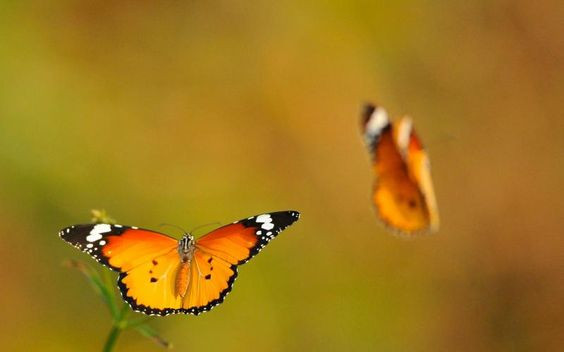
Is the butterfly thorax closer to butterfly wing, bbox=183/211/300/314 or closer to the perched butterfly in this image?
butterfly wing, bbox=183/211/300/314

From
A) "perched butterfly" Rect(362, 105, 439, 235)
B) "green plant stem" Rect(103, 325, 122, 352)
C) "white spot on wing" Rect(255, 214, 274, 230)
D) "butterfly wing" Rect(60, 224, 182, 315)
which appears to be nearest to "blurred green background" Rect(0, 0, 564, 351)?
"perched butterfly" Rect(362, 105, 439, 235)

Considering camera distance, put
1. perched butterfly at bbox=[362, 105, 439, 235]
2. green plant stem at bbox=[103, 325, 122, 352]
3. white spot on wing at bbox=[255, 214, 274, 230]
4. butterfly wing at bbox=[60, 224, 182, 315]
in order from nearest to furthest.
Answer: green plant stem at bbox=[103, 325, 122, 352] → butterfly wing at bbox=[60, 224, 182, 315] → white spot on wing at bbox=[255, 214, 274, 230] → perched butterfly at bbox=[362, 105, 439, 235]

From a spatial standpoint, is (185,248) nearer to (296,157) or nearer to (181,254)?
(181,254)

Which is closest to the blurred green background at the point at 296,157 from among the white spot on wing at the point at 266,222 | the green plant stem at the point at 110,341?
the white spot on wing at the point at 266,222

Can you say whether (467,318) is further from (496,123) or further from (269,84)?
(269,84)

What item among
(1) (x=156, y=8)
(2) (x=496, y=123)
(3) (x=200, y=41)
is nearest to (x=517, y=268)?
(2) (x=496, y=123)

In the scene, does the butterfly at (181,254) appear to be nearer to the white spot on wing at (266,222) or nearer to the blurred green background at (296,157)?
the white spot on wing at (266,222)

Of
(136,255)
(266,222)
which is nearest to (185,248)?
(136,255)
